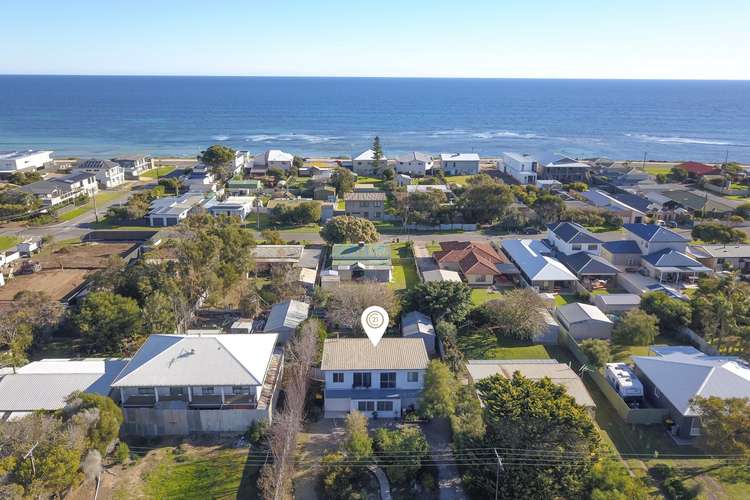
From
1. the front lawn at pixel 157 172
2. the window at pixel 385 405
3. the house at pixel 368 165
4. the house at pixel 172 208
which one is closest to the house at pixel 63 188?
the house at pixel 172 208

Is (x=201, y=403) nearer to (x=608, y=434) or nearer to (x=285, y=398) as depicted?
(x=285, y=398)

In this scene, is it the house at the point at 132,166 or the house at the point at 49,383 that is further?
the house at the point at 132,166

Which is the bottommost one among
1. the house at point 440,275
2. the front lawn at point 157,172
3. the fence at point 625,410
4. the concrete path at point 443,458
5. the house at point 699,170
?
the concrete path at point 443,458

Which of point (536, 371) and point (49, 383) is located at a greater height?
point (49, 383)

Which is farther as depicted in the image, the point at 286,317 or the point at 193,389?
the point at 286,317

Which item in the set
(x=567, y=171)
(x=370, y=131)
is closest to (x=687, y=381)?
(x=567, y=171)

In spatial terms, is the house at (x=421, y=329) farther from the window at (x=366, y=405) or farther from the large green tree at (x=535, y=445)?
the large green tree at (x=535, y=445)

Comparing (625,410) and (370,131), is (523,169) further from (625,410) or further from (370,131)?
(370,131)

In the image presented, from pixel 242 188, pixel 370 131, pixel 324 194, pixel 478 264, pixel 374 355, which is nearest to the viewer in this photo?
pixel 374 355
